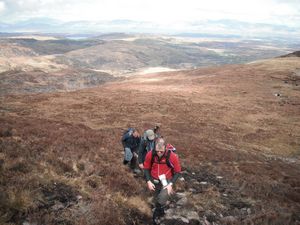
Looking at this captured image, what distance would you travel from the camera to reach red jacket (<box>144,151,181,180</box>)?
848cm

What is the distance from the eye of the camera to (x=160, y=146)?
26.8 ft

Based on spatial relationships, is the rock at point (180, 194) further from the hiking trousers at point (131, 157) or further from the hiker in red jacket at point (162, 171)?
the hiker in red jacket at point (162, 171)

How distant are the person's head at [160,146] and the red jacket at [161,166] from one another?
0.54ft

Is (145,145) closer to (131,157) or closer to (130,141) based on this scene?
(130,141)

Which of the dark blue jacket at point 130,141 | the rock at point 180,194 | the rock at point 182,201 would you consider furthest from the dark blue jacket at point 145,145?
the dark blue jacket at point 130,141

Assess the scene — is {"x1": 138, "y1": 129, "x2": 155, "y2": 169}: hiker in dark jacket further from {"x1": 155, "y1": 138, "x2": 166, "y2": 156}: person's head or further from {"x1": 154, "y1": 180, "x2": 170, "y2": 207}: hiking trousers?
{"x1": 155, "y1": 138, "x2": 166, "y2": 156}: person's head

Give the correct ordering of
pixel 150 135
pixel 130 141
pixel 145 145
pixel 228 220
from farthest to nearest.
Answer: pixel 130 141 < pixel 145 145 < pixel 150 135 < pixel 228 220

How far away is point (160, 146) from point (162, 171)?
823 mm

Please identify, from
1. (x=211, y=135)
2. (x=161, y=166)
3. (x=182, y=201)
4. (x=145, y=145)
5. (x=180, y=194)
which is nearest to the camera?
(x=161, y=166)

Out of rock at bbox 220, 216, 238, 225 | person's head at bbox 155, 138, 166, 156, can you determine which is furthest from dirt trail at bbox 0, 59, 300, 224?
person's head at bbox 155, 138, 166, 156

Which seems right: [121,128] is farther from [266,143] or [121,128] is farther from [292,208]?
[292,208]

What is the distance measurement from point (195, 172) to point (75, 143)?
6.11 metres

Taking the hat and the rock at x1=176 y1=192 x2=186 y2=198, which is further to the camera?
the rock at x1=176 y1=192 x2=186 y2=198

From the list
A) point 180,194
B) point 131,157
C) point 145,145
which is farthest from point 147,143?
point 131,157
